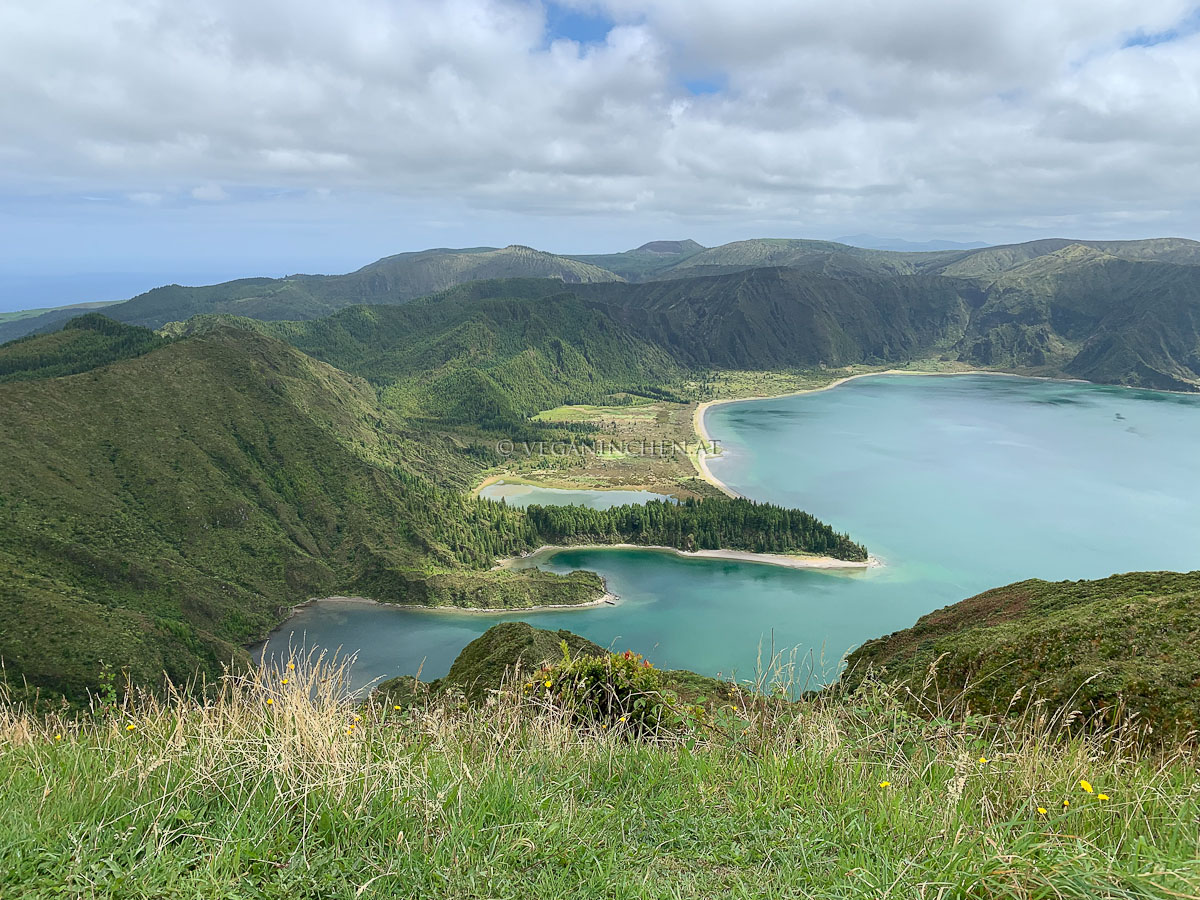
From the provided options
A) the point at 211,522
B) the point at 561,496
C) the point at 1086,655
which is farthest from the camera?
the point at 561,496

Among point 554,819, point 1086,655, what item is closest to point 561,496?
point 1086,655

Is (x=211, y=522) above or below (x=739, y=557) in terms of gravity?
above

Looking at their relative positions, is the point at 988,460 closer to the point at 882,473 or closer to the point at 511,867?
the point at 882,473

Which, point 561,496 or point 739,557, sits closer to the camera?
point 739,557

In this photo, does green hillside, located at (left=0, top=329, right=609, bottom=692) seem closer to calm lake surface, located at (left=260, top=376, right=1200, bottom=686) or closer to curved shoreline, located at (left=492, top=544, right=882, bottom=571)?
curved shoreline, located at (left=492, top=544, right=882, bottom=571)

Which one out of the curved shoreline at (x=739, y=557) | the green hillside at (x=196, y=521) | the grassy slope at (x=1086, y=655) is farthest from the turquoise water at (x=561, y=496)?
the grassy slope at (x=1086, y=655)

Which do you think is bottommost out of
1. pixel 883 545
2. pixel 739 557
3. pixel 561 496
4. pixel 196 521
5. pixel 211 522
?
pixel 739 557

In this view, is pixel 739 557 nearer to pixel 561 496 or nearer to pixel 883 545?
pixel 883 545

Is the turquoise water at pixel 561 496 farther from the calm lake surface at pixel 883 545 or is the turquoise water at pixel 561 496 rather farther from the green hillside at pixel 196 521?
the calm lake surface at pixel 883 545
